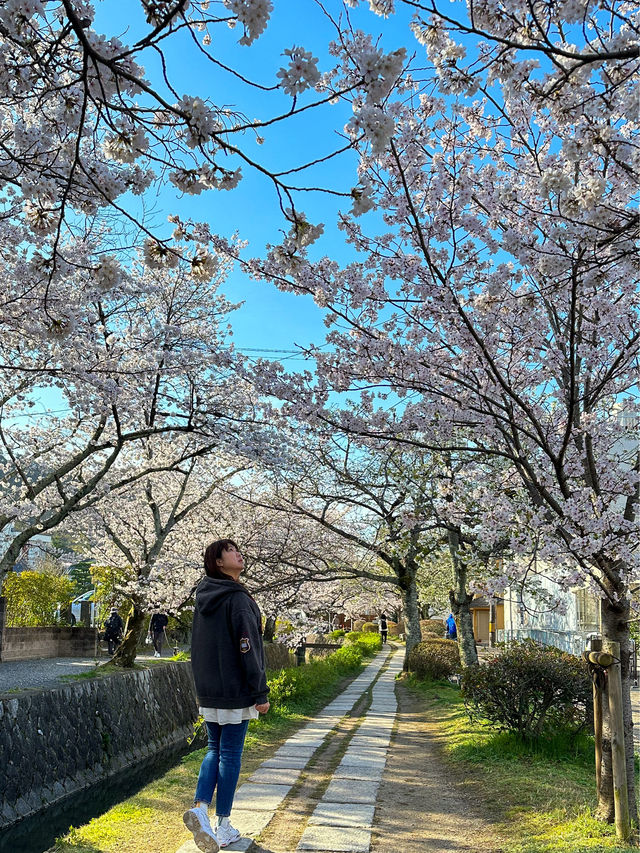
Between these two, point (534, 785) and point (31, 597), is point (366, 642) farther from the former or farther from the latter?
point (534, 785)

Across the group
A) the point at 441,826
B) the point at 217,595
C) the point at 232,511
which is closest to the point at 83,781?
the point at 441,826

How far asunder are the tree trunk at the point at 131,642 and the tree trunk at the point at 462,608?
23.7ft

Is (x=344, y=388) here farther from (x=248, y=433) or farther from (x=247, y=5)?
(x=248, y=433)

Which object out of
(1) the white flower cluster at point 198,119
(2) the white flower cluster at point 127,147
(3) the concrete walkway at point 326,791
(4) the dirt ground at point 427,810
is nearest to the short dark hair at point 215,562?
(3) the concrete walkway at point 326,791

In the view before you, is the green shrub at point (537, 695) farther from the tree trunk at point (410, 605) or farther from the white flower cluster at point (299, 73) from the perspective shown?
the tree trunk at point (410, 605)

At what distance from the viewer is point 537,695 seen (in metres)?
7.16

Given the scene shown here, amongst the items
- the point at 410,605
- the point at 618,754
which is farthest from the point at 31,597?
the point at 618,754

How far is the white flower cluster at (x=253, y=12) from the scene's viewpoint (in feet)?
8.94

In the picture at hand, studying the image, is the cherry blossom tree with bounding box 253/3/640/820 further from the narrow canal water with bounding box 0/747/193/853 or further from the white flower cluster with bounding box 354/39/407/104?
the narrow canal water with bounding box 0/747/193/853

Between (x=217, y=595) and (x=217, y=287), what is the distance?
381 inches

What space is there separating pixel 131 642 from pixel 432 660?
6.71 metres

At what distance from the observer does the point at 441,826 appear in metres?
4.70

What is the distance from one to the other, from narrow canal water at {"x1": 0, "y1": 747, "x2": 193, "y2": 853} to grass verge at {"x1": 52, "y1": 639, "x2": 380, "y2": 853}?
145 centimetres

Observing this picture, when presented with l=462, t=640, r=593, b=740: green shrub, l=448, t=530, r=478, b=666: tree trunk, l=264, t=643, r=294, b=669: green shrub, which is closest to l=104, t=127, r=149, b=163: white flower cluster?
l=462, t=640, r=593, b=740: green shrub
